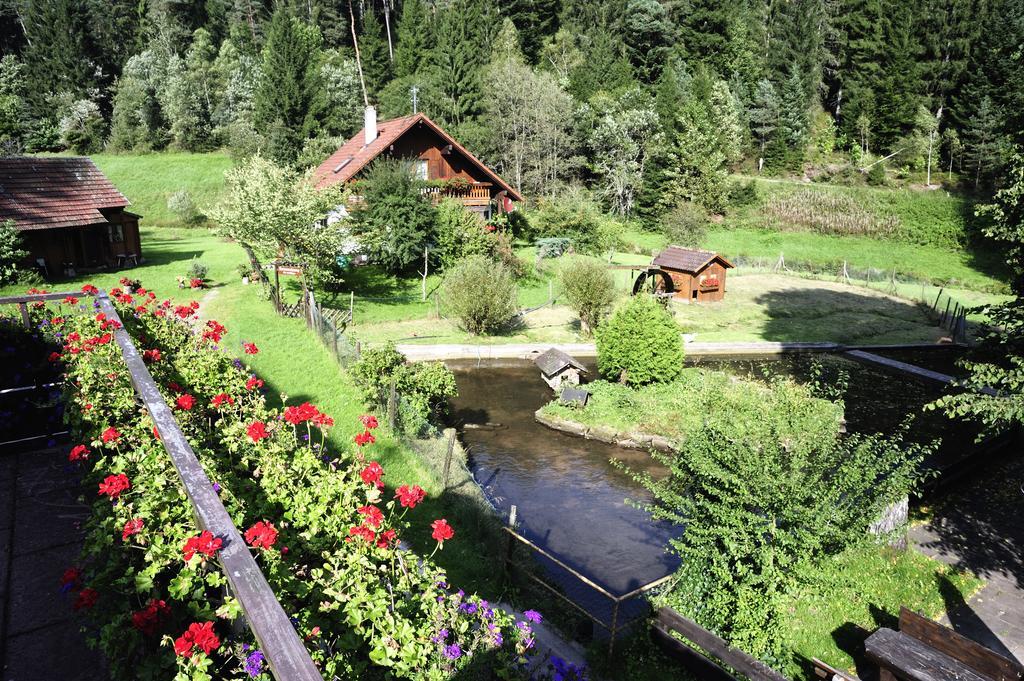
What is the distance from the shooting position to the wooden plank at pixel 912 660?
6.07 m

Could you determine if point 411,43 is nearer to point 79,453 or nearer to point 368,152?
point 368,152

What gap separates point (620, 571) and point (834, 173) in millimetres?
58350

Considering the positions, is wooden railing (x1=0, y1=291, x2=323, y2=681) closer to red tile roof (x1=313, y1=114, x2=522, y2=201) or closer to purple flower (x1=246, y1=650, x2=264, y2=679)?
purple flower (x1=246, y1=650, x2=264, y2=679)

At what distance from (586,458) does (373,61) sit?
2382 inches

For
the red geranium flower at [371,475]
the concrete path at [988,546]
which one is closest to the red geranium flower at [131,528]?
the red geranium flower at [371,475]

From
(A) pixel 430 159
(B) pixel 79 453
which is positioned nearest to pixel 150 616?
(B) pixel 79 453

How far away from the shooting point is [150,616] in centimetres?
328

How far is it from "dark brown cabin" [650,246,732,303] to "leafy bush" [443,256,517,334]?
32.7 ft

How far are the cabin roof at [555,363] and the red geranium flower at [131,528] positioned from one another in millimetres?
16238

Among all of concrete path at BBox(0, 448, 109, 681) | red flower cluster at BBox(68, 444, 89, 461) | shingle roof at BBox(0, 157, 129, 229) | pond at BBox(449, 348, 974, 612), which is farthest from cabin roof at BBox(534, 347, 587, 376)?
shingle roof at BBox(0, 157, 129, 229)

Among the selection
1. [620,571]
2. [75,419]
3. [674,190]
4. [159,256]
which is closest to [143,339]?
[75,419]

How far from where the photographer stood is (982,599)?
9.91m

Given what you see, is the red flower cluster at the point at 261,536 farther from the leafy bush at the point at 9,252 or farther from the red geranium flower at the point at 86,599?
the leafy bush at the point at 9,252

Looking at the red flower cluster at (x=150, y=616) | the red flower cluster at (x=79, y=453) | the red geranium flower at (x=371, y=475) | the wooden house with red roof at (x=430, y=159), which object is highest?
the wooden house with red roof at (x=430, y=159)
